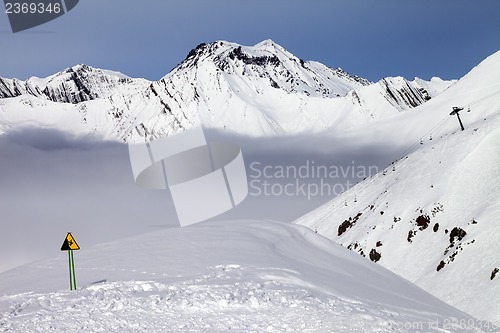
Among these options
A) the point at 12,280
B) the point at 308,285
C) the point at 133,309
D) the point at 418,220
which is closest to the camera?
the point at 133,309

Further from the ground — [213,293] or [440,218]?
[213,293]

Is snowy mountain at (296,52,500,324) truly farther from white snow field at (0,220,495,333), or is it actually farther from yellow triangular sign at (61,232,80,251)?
yellow triangular sign at (61,232,80,251)

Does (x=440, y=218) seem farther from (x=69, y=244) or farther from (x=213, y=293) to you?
(x=69, y=244)

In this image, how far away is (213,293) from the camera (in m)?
14.1

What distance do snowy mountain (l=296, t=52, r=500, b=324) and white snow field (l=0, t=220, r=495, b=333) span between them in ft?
61.1

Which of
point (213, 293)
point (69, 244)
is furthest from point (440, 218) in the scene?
point (69, 244)

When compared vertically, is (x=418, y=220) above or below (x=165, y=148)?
below

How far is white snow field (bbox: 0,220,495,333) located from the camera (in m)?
12.4

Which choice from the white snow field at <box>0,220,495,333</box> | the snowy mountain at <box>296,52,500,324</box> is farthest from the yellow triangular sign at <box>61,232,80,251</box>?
the snowy mountain at <box>296,52,500,324</box>

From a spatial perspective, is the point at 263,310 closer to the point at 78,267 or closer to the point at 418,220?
the point at 78,267

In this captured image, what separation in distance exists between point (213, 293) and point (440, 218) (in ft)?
126

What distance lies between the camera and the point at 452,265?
39781 millimetres

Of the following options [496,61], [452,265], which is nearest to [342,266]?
[452,265]

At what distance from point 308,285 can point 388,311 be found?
8.13 feet
